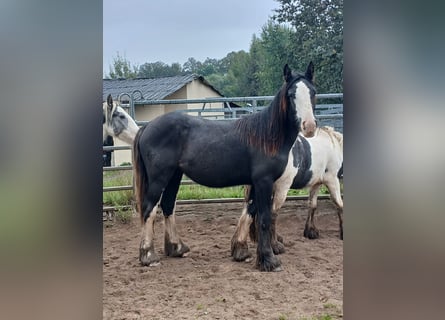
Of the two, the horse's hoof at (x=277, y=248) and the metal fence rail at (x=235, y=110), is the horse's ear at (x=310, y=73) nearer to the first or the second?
the metal fence rail at (x=235, y=110)

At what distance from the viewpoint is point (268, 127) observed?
257cm

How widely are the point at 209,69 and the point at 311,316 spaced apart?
1.50 metres

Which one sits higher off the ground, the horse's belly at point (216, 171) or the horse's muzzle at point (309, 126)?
the horse's muzzle at point (309, 126)

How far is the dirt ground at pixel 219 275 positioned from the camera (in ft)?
6.05

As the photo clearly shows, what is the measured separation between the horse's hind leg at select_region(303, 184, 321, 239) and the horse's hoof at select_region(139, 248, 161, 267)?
1.14 m

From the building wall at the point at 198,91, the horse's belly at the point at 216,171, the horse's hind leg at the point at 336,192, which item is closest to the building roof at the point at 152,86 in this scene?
the building wall at the point at 198,91

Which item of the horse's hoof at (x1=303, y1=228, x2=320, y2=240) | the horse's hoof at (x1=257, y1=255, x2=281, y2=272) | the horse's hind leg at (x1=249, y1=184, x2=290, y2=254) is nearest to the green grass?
the horse's hoof at (x1=303, y1=228, x2=320, y2=240)

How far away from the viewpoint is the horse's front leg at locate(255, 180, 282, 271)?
8.42 feet

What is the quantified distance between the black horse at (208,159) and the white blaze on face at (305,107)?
199 millimetres

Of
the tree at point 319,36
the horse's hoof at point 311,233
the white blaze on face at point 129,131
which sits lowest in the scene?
the horse's hoof at point 311,233

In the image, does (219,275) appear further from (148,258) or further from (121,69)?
(121,69)

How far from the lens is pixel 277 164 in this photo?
2.59m
